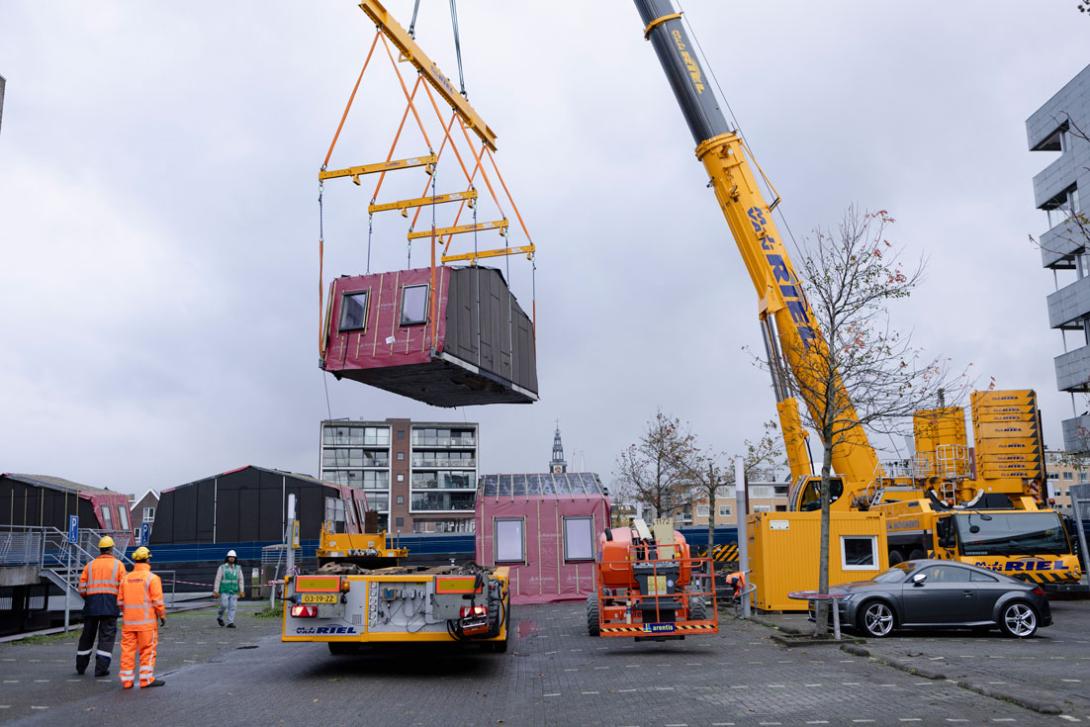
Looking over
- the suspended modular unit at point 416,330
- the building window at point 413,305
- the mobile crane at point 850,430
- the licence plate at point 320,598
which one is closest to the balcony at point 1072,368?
the mobile crane at point 850,430

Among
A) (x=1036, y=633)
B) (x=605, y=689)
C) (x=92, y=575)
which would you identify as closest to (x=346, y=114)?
(x=92, y=575)

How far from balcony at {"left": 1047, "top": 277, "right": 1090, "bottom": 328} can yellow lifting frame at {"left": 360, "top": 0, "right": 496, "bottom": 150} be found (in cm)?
3423

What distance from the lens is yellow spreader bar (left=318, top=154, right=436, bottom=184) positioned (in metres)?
17.0

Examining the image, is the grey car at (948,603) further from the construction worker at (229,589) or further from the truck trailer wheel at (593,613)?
the construction worker at (229,589)

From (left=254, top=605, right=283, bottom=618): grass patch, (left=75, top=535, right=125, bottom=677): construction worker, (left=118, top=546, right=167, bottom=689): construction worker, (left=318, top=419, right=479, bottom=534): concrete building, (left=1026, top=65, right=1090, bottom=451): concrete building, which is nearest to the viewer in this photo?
(left=118, top=546, right=167, bottom=689): construction worker

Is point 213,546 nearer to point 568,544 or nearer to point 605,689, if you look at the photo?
point 568,544

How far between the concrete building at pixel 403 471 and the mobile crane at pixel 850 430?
265 feet

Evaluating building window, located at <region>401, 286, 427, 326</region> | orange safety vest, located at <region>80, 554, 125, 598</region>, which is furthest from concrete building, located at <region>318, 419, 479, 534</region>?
orange safety vest, located at <region>80, 554, 125, 598</region>

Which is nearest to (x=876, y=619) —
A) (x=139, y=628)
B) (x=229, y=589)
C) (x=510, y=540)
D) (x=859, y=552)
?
(x=859, y=552)

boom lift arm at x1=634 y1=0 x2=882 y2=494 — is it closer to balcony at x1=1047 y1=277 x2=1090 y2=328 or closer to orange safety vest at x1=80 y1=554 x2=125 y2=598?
orange safety vest at x1=80 y1=554 x2=125 y2=598

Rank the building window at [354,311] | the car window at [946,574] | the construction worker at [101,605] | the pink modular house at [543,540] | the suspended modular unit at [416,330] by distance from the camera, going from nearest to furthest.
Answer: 1. the construction worker at [101,605]
2. the car window at [946,574]
3. the suspended modular unit at [416,330]
4. the building window at [354,311]
5. the pink modular house at [543,540]

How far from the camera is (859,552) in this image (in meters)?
20.3

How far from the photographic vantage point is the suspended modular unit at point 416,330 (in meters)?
15.7

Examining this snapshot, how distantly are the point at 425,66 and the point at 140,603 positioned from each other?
11906 mm
